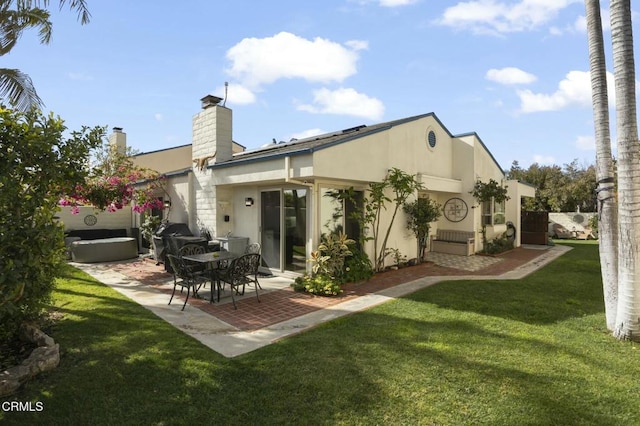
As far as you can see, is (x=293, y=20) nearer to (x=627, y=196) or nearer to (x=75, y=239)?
(x=627, y=196)

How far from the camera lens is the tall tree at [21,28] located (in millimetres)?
7809

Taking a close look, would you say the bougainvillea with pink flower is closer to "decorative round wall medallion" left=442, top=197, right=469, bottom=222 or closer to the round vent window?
the round vent window

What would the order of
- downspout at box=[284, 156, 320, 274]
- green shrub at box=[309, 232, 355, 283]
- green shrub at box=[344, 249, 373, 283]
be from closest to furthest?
green shrub at box=[309, 232, 355, 283]
downspout at box=[284, 156, 320, 274]
green shrub at box=[344, 249, 373, 283]

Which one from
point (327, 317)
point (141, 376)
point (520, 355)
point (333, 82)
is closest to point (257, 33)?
point (333, 82)

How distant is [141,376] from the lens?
3.78 meters

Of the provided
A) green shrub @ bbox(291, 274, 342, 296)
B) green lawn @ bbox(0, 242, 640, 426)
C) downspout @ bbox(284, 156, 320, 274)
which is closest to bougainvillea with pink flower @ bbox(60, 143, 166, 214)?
green lawn @ bbox(0, 242, 640, 426)

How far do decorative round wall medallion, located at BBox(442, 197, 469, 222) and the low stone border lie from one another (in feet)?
45.9

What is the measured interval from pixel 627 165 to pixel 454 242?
9644 mm

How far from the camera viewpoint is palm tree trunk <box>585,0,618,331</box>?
206 inches

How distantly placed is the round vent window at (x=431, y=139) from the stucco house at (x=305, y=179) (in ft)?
0.13

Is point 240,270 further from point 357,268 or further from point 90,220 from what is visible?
point 90,220

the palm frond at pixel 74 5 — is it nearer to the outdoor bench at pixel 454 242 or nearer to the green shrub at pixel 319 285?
the green shrub at pixel 319 285

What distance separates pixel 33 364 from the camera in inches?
150

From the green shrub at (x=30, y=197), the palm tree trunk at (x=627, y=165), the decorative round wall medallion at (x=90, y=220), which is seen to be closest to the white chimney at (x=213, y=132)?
the green shrub at (x=30, y=197)
